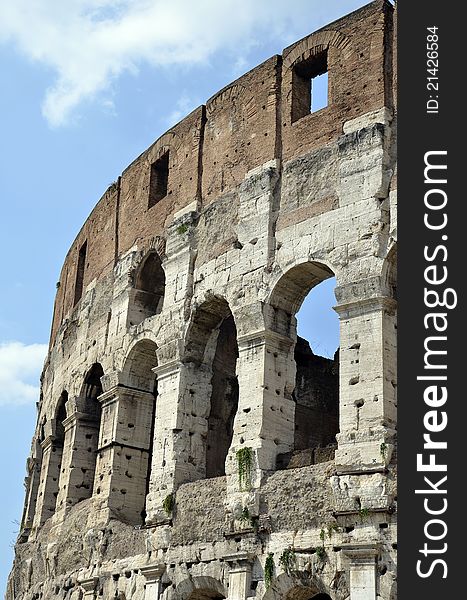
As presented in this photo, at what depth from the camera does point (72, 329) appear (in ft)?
61.4

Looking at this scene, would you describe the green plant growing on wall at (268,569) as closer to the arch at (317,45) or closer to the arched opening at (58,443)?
the arch at (317,45)

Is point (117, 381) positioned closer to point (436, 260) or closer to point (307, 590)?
point (307, 590)

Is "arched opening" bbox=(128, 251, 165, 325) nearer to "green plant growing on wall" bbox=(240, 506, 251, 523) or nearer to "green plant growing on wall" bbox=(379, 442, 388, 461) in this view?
"green plant growing on wall" bbox=(240, 506, 251, 523)

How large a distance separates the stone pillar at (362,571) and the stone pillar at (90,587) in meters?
5.42

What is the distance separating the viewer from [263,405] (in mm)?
12219

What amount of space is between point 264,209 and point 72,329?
22.3ft

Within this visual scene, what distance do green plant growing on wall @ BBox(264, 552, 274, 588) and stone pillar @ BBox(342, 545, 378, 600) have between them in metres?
1.22

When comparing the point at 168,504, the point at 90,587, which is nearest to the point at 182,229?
the point at 168,504

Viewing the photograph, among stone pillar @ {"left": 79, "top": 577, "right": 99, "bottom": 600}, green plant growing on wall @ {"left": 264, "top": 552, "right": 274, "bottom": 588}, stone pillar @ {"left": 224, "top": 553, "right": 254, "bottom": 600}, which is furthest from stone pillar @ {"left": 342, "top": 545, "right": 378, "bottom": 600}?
stone pillar @ {"left": 79, "top": 577, "right": 99, "bottom": 600}

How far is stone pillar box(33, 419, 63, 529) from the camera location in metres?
17.8

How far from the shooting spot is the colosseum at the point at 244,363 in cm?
1112

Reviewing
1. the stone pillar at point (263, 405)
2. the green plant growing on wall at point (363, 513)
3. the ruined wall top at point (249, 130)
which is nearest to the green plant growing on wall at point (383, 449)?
the green plant growing on wall at point (363, 513)

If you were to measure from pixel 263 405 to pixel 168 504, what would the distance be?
2.15m

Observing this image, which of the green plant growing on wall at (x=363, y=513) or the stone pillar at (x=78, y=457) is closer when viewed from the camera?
the green plant growing on wall at (x=363, y=513)
